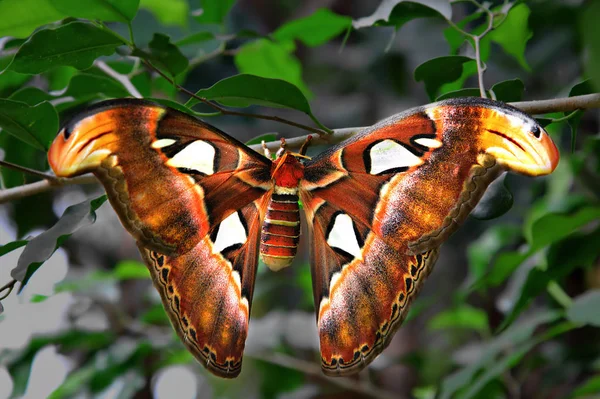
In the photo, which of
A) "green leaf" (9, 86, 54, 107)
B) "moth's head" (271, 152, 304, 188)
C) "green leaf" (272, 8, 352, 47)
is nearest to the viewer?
"moth's head" (271, 152, 304, 188)

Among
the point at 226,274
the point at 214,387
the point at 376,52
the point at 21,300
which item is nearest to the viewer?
the point at 226,274

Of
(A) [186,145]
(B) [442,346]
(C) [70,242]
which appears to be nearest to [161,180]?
(A) [186,145]

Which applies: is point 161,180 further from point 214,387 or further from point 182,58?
point 214,387

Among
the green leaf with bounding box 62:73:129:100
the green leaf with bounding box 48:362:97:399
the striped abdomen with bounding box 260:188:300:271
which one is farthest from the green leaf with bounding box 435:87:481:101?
the green leaf with bounding box 48:362:97:399

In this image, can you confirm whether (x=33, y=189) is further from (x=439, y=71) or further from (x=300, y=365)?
(x=300, y=365)

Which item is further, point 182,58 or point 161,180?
point 182,58

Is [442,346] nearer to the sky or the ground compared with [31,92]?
nearer to the ground

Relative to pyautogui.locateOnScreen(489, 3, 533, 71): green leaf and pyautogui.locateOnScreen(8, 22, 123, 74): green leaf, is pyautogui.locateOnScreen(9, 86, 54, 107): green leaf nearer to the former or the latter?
pyautogui.locateOnScreen(8, 22, 123, 74): green leaf

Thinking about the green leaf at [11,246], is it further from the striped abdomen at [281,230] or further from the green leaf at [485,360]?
the green leaf at [485,360]
